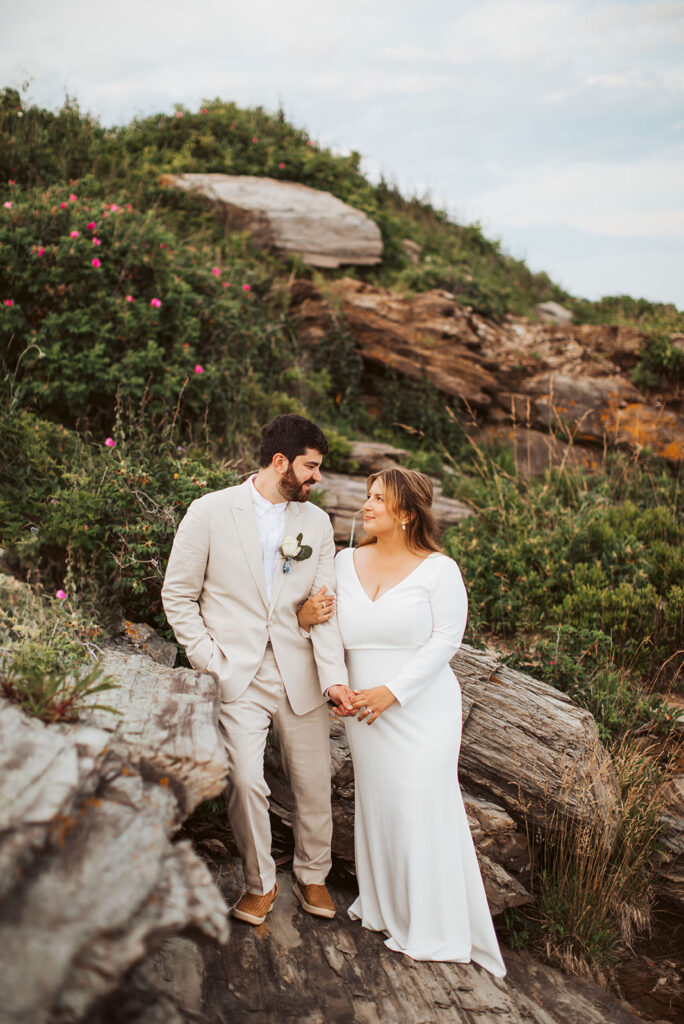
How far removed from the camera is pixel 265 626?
3730mm

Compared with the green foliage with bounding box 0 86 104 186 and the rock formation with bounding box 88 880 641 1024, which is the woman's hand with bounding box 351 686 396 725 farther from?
the green foliage with bounding box 0 86 104 186

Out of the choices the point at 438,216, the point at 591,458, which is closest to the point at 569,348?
the point at 591,458

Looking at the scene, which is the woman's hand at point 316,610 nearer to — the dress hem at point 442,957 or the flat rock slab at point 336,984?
the flat rock slab at point 336,984

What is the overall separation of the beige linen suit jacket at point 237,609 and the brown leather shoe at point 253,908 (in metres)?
0.92

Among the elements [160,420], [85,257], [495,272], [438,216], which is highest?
[438,216]

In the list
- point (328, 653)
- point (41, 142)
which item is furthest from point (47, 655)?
point (41, 142)

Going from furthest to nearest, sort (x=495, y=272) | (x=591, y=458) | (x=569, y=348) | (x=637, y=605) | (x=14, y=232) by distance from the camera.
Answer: (x=495, y=272) → (x=569, y=348) → (x=591, y=458) → (x=14, y=232) → (x=637, y=605)

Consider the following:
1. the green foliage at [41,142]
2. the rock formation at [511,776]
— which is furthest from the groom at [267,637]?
the green foliage at [41,142]

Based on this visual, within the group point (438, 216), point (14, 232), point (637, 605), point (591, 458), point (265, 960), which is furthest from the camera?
point (438, 216)

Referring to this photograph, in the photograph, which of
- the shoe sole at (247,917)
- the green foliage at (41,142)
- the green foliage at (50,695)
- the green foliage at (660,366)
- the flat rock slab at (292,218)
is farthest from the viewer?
the flat rock slab at (292,218)

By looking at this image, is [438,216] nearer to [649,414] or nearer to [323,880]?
[649,414]

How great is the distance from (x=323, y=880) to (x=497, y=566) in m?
3.60

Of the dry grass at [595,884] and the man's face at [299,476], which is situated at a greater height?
the man's face at [299,476]

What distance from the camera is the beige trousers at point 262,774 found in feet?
11.4
